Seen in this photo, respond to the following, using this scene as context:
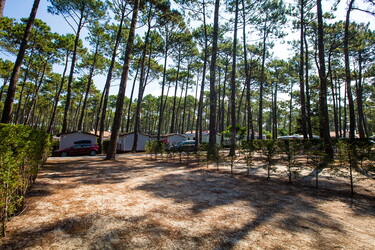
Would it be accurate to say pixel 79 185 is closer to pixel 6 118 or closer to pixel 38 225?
pixel 38 225

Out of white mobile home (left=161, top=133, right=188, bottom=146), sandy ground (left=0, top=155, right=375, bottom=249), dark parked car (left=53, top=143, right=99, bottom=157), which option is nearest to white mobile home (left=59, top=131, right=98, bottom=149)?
dark parked car (left=53, top=143, right=99, bottom=157)

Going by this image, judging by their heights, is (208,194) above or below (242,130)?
below

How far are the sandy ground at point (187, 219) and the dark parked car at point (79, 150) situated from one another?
506 inches

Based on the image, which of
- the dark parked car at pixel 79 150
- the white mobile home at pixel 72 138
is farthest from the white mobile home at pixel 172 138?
the dark parked car at pixel 79 150

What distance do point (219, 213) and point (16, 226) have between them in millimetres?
2780

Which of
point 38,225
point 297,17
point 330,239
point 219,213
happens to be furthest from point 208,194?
point 297,17

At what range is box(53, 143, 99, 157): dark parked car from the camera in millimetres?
14914

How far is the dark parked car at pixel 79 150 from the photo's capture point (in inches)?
587

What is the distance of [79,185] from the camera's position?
14.2 feet

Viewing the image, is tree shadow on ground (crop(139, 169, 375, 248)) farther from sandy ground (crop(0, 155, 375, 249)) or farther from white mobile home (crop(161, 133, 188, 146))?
white mobile home (crop(161, 133, 188, 146))

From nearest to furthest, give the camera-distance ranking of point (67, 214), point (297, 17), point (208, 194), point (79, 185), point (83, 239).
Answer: point (83, 239) → point (67, 214) → point (208, 194) → point (79, 185) → point (297, 17)

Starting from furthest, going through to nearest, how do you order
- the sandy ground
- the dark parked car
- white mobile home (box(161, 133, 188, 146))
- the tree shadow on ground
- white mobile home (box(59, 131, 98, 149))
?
1. white mobile home (box(161, 133, 188, 146))
2. white mobile home (box(59, 131, 98, 149))
3. the dark parked car
4. the tree shadow on ground
5. the sandy ground

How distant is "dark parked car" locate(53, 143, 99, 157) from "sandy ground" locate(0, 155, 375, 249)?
12.8 metres

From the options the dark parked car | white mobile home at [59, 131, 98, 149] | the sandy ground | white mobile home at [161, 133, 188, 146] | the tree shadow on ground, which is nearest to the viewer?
the sandy ground
